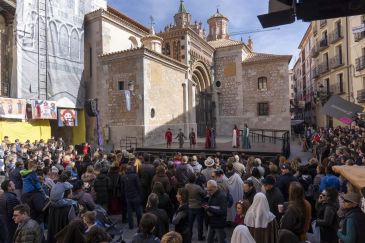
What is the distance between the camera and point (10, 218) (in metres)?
4.76

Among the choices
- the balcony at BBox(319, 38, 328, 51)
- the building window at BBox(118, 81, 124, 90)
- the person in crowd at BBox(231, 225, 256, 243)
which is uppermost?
the balcony at BBox(319, 38, 328, 51)

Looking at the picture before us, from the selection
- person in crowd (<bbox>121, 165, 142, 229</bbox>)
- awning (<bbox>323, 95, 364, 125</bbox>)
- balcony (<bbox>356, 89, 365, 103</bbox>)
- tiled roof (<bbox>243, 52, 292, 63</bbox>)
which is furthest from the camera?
tiled roof (<bbox>243, 52, 292, 63</bbox>)

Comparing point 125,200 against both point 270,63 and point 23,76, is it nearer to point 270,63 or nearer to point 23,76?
point 23,76

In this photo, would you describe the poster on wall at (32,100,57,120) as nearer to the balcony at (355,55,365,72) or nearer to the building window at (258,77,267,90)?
the building window at (258,77,267,90)

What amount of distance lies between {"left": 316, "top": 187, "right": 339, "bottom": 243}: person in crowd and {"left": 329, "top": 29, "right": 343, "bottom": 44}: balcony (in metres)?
24.5

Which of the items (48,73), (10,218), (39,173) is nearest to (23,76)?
(48,73)

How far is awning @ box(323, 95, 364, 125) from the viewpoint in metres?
7.93

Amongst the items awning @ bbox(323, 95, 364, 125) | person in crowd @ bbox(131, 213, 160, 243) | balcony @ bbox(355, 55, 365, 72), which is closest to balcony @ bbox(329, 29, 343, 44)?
balcony @ bbox(355, 55, 365, 72)

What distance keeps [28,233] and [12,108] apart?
14234 mm

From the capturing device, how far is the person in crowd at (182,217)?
4.75 metres

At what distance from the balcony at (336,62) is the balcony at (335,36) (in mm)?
1483

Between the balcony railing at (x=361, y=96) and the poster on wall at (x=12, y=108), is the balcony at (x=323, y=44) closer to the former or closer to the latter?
the balcony railing at (x=361, y=96)

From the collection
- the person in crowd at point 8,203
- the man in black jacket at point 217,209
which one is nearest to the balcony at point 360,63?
the man in black jacket at point 217,209

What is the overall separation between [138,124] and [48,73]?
6.57m
